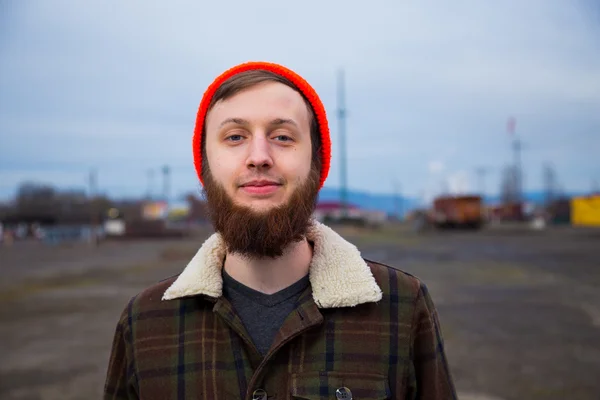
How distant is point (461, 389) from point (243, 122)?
4.69 metres

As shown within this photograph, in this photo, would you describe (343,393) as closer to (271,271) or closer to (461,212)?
(271,271)

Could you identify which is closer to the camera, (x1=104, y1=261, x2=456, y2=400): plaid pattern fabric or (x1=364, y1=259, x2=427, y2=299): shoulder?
(x1=104, y1=261, x2=456, y2=400): plaid pattern fabric

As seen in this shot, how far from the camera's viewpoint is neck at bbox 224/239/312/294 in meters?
1.90

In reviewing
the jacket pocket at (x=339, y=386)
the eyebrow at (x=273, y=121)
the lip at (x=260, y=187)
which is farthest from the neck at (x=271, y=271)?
the eyebrow at (x=273, y=121)

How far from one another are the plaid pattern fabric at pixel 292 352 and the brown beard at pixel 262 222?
0.71ft

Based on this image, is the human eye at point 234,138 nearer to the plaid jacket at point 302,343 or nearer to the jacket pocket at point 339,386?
the plaid jacket at point 302,343

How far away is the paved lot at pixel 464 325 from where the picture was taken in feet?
18.8

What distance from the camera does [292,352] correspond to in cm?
178

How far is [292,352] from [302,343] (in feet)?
0.15

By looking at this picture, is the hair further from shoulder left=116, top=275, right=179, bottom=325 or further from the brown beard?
shoulder left=116, top=275, right=179, bottom=325

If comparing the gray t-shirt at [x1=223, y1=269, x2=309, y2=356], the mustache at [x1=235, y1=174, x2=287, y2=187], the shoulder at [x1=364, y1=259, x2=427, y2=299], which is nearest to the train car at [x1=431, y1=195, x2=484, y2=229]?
the shoulder at [x1=364, y1=259, x2=427, y2=299]

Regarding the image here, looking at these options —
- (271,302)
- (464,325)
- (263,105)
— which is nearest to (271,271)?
(271,302)

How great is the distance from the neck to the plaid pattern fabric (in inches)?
4.3

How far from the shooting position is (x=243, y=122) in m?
1.82
